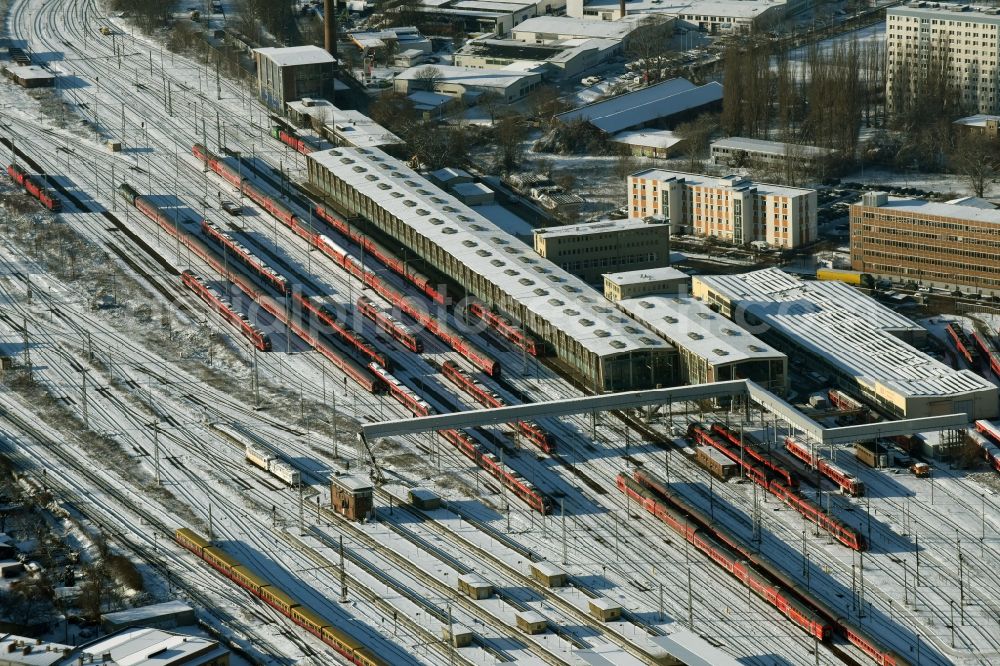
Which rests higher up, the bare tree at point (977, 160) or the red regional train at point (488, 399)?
the bare tree at point (977, 160)

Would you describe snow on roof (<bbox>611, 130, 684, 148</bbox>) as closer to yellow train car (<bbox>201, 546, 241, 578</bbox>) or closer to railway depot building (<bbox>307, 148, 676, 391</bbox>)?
railway depot building (<bbox>307, 148, 676, 391</bbox>)

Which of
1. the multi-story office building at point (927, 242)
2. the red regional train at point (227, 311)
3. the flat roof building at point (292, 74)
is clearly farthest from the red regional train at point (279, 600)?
the flat roof building at point (292, 74)

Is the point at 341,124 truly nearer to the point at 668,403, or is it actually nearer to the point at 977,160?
the point at 977,160

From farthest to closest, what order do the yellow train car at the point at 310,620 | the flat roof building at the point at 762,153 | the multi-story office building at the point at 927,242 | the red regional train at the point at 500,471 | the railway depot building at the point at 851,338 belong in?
the flat roof building at the point at 762,153
the multi-story office building at the point at 927,242
the railway depot building at the point at 851,338
the red regional train at the point at 500,471
the yellow train car at the point at 310,620

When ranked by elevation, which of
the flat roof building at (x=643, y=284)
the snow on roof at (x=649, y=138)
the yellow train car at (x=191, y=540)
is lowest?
the yellow train car at (x=191, y=540)

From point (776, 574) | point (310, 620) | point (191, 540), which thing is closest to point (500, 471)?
point (191, 540)

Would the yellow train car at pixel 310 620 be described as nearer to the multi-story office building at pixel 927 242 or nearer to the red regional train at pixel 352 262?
the red regional train at pixel 352 262

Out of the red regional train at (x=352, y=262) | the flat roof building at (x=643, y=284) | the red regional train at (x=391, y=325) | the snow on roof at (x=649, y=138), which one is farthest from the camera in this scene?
the snow on roof at (x=649, y=138)
